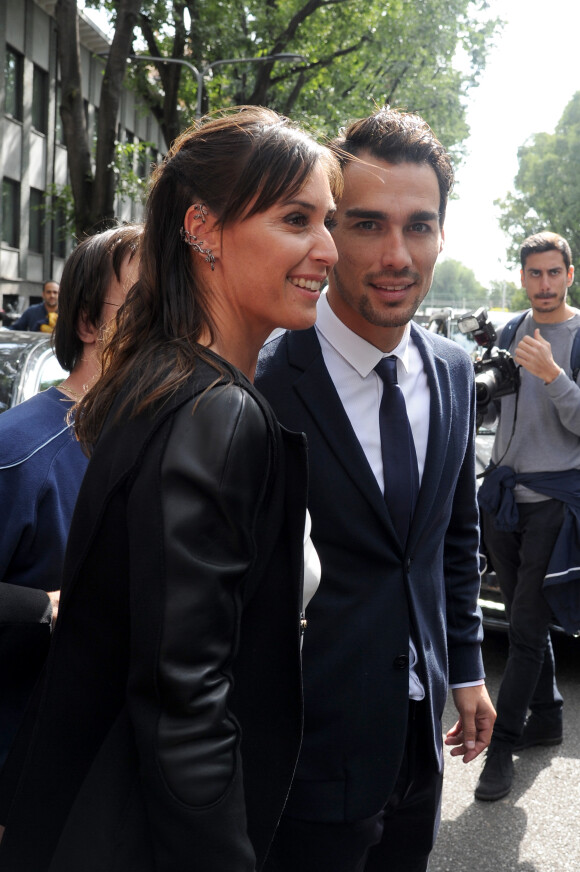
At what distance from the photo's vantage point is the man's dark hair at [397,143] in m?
2.20

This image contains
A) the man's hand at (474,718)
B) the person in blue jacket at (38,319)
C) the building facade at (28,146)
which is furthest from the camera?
the building facade at (28,146)

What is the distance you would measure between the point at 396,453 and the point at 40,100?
30.6 m

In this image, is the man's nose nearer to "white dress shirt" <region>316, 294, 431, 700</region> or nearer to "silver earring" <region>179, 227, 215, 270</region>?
"white dress shirt" <region>316, 294, 431, 700</region>

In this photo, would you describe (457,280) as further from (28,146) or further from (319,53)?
(319,53)

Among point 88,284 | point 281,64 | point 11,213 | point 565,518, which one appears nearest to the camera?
point 88,284

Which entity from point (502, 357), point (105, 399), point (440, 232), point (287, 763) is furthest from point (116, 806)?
point (502, 357)

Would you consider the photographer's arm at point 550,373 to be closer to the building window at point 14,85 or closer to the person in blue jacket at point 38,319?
the person in blue jacket at point 38,319

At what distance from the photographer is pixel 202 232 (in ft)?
5.06

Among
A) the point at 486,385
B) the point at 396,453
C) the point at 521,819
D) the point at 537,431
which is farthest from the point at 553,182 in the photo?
the point at 396,453

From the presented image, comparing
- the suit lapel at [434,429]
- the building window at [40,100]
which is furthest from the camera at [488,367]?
the building window at [40,100]

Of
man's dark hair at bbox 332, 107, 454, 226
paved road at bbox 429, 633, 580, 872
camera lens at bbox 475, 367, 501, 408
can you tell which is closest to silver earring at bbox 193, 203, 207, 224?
man's dark hair at bbox 332, 107, 454, 226

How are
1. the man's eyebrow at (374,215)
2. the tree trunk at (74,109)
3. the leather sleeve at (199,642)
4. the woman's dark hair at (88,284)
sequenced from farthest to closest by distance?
the tree trunk at (74,109) → the woman's dark hair at (88,284) → the man's eyebrow at (374,215) → the leather sleeve at (199,642)

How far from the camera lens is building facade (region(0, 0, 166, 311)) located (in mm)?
27406

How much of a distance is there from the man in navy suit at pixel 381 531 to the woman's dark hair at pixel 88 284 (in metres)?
0.55
